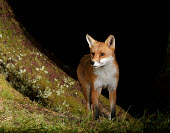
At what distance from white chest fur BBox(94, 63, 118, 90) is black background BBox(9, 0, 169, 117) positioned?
3.26m

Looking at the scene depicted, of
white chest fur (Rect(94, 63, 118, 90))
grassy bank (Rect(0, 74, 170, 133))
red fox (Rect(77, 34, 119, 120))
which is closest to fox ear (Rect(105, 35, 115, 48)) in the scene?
red fox (Rect(77, 34, 119, 120))

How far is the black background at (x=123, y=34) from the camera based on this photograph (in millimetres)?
7750

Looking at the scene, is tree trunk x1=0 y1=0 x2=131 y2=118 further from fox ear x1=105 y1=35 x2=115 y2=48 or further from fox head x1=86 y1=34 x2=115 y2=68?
fox ear x1=105 y1=35 x2=115 y2=48

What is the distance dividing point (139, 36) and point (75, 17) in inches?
107

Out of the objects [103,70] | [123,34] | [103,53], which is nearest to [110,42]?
[103,53]

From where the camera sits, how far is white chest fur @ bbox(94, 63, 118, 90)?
4.39 m

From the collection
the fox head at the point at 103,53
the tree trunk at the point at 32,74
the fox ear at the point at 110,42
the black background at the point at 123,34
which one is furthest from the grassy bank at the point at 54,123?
the black background at the point at 123,34

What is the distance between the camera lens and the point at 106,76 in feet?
14.4

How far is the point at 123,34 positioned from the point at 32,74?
15.4 feet

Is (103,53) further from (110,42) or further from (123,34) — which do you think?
(123,34)

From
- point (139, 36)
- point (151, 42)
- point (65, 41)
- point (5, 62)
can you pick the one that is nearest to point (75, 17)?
point (65, 41)

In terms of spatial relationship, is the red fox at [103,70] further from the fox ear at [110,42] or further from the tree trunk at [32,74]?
the tree trunk at [32,74]

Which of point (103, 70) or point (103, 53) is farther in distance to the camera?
point (103, 70)

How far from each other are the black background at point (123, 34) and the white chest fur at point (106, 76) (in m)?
3.26
